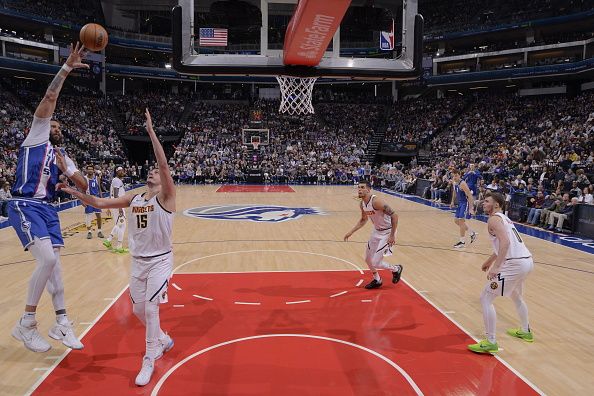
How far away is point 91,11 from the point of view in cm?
3706

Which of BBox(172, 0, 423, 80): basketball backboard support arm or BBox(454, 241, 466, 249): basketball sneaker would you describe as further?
BBox(454, 241, 466, 249): basketball sneaker

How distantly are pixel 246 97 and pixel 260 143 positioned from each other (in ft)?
33.4

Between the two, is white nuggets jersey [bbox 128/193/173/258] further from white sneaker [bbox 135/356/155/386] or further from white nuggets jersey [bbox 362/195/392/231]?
white nuggets jersey [bbox 362/195/392/231]

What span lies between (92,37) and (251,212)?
38.3 feet

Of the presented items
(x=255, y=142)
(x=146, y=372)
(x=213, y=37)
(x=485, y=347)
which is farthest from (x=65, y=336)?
(x=255, y=142)

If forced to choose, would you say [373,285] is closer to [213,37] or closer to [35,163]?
[35,163]

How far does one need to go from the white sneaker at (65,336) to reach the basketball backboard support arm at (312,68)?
481 centimetres

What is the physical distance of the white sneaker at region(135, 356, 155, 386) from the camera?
12.9 ft

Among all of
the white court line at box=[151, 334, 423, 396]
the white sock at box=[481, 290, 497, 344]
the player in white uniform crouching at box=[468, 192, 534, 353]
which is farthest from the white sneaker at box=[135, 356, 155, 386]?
the white sock at box=[481, 290, 497, 344]

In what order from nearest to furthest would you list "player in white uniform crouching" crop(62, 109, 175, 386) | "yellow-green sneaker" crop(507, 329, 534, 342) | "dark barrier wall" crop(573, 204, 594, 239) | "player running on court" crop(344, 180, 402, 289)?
"player in white uniform crouching" crop(62, 109, 175, 386) < "yellow-green sneaker" crop(507, 329, 534, 342) < "player running on court" crop(344, 180, 402, 289) < "dark barrier wall" crop(573, 204, 594, 239)

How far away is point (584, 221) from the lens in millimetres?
12367

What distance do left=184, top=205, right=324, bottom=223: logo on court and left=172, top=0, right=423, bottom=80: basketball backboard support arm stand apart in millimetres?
6906

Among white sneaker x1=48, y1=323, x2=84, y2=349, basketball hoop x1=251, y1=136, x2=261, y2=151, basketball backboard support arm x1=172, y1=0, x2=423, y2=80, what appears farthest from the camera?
basketball hoop x1=251, y1=136, x2=261, y2=151

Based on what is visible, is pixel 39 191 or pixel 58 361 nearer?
pixel 39 191
